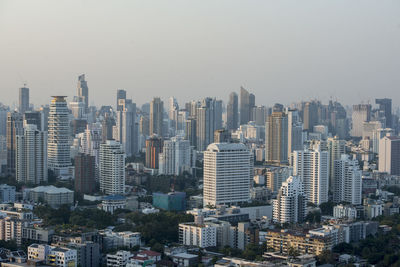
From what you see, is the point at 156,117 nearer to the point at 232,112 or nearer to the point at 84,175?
the point at 232,112

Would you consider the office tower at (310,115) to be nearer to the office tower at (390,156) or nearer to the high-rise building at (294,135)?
the high-rise building at (294,135)

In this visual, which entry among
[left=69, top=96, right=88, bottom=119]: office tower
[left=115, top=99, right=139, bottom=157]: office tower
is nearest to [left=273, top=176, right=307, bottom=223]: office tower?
[left=115, top=99, right=139, bottom=157]: office tower

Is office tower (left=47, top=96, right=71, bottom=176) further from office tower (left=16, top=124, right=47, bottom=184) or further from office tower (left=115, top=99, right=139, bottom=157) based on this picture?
office tower (left=115, top=99, right=139, bottom=157)

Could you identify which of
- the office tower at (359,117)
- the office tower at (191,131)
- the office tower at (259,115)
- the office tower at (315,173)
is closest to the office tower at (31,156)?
the office tower at (315,173)

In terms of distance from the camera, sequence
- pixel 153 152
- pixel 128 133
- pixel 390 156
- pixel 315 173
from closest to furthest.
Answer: pixel 315 173 → pixel 390 156 → pixel 153 152 → pixel 128 133

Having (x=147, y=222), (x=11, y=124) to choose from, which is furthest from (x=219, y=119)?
(x=147, y=222)

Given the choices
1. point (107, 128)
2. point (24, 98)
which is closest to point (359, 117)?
point (107, 128)

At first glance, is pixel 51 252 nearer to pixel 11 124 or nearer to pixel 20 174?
pixel 20 174
